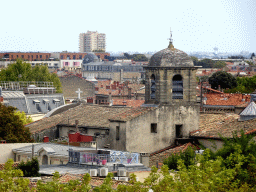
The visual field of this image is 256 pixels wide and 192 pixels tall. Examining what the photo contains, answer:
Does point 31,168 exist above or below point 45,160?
above

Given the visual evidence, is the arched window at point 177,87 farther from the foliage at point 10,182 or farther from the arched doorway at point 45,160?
the foliage at point 10,182

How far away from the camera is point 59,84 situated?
103 meters

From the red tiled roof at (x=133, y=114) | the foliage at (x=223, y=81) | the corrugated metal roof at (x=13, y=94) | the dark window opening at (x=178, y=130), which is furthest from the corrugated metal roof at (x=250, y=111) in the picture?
the foliage at (x=223, y=81)

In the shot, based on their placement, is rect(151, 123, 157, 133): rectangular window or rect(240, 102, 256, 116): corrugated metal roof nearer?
rect(151, 123, 157, 133): rectangular window

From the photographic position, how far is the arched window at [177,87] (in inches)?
1593

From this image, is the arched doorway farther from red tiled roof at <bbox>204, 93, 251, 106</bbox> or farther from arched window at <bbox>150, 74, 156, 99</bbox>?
red tiled roof at <bbox>204, 93, 251, 106</bbox>

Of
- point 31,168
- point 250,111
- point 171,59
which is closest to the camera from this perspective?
point 31,168

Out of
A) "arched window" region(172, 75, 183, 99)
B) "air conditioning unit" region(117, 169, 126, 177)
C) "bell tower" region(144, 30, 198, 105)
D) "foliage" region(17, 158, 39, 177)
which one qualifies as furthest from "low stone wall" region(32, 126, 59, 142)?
"air conditioning unit" region(117, 169, 126, 177)

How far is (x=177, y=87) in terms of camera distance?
133ft

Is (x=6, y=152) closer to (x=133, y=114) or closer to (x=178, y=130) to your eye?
(x=133, y=114)

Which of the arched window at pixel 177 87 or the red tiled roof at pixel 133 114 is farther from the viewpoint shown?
the arched window at pixel 177 87

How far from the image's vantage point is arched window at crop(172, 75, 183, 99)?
133 ft

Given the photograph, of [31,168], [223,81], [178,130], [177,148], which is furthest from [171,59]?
[223,81]

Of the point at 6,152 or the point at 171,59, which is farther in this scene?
the point at 171,59
